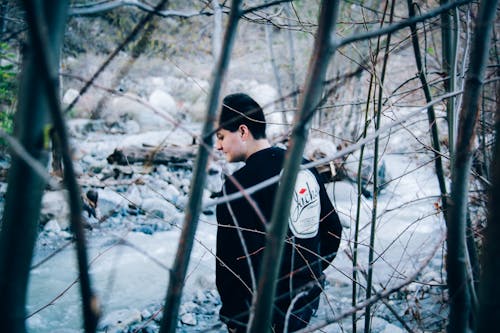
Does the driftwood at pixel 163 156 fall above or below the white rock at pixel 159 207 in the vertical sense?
above

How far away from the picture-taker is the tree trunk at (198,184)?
829 millimetres

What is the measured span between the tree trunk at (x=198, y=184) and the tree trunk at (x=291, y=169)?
0.16 meters

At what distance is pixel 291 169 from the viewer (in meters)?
0.79

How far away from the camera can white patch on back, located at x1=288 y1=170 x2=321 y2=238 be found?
2039 mm

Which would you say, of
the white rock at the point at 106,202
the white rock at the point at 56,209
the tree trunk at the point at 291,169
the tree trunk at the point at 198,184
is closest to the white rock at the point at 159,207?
the white rock at the point at 106,202

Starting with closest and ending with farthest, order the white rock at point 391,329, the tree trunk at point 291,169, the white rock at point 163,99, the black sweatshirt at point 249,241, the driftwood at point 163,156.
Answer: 1. the tree trunk at point 291,169
2. the black sweatshirt at point 249,241
3. the white rock at point 391,329
4. the driftwood at point 163,156
5. the white rock at point 163,99

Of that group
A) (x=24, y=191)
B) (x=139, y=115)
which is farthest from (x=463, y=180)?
(x=139, y=115)

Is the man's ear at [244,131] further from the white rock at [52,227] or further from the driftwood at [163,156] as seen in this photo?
the driftwood at [163,156]

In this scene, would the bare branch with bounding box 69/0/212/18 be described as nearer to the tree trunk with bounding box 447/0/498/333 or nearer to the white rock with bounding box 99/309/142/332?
the tree trunk with bounding box 447/0/498/333

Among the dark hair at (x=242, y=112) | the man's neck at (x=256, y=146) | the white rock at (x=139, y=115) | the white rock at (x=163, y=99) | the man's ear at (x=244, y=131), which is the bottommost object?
the man's neck at (x=256, y=146)

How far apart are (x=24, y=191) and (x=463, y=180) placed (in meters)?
0.89

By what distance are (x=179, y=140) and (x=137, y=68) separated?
6.44 meters

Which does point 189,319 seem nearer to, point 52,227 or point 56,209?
point 52,227

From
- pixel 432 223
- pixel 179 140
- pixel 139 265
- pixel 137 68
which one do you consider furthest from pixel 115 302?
pixel 137 68
